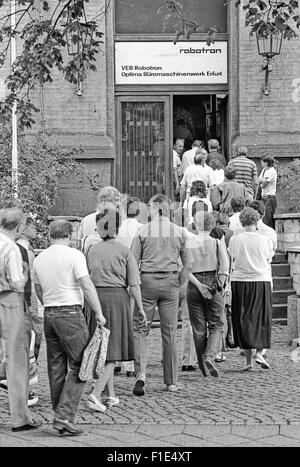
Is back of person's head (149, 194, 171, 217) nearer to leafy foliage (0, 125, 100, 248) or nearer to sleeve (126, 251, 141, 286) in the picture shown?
sleeve (126, 251, 141, 286)

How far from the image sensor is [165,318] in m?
10.8

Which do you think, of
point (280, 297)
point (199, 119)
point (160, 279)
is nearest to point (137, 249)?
point (160, 279)

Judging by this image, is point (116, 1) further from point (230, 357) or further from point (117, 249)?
point (117, 249)

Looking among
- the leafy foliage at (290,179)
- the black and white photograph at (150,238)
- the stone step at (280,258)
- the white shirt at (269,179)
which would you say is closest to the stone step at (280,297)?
the black and white photograph at (150,238)

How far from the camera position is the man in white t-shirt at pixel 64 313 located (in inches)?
339

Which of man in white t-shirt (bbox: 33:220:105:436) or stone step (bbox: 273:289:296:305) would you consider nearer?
man in white t-shirt (bbox: 33:220:105:436)

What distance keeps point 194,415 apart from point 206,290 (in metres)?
2.52

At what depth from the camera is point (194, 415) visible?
9297 mm

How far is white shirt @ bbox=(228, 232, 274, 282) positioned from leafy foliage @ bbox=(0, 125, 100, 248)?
6.49 meters

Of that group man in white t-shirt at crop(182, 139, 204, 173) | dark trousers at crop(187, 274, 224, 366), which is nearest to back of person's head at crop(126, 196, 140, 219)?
dark trousers at crop(187, 274, 224, 366)

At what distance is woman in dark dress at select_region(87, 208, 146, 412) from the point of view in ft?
31.9

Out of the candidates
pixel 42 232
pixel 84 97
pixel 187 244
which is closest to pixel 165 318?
pixel 187 244

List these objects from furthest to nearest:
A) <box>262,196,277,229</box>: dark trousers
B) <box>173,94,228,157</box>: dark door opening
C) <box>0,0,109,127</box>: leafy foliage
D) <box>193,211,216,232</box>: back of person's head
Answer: <box>173,94,228,157</box>: dark door opening
<box>262,196,277,229</box>: dark trousers
<box>0,0,109,127</box>: leafy foliage
<box>193,211,216,232</box>: back of person's head

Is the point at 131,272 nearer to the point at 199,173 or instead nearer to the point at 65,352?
the point at 65,352
